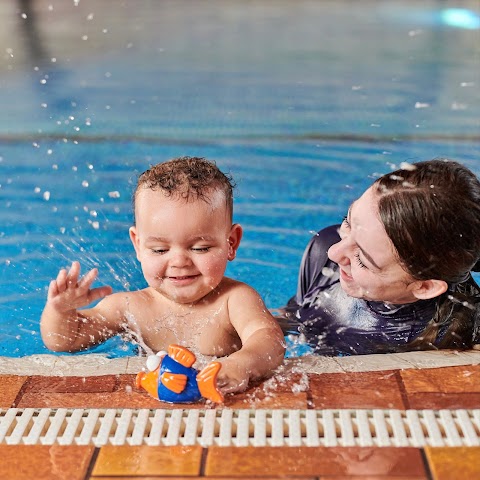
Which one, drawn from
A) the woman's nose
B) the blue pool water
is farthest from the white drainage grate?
the blue pool water

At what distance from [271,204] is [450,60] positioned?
12.2 ft

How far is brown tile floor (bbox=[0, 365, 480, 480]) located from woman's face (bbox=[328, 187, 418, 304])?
439 mm

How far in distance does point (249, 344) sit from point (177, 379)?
32cm

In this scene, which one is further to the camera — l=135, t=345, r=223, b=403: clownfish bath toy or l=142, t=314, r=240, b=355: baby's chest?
l=142, t=314, r=240, b=355: baby's chest

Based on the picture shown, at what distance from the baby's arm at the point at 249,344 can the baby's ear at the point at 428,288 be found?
502 millimetres

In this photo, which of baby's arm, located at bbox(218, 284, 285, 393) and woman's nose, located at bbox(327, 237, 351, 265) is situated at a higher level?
woman's nose, located at bbox(327, 237, 351, 265)

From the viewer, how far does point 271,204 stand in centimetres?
532

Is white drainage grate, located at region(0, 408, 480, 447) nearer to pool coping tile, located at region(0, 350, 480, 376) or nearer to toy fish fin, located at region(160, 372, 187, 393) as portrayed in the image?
toy fish fin, located at region(160, 372, 187, 393)

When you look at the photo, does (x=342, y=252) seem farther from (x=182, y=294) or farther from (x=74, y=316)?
(x=74, y=316)

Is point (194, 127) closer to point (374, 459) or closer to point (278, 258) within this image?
point (278, 258)

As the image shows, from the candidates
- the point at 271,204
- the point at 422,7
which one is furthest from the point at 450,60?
the point at 271,204

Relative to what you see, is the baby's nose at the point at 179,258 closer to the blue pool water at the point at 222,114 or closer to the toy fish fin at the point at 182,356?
the toy fish fin at the point at 182,356

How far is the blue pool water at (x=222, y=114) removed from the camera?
4.84 meters

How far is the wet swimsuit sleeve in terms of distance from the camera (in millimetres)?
3445
